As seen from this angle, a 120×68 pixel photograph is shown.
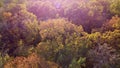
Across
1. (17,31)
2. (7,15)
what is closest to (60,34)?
(17,31)

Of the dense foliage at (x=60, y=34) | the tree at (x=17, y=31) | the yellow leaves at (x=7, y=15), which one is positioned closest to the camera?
the dense foliage at (x=60, y=34)

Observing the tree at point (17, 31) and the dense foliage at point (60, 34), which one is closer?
the dense foliage at point (60, 34)

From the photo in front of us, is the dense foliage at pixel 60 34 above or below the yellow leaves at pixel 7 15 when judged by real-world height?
below

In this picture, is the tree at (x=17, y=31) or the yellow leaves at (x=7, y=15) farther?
the yellow leaves at (x=7, y=15)

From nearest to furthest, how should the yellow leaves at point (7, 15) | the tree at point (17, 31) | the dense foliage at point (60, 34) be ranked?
the dense foliage at point (60, 34) < the tree at point (17, 31) < the yellow leaves at point (7, 15)

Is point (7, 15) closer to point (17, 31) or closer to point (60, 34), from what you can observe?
point (17, 31)

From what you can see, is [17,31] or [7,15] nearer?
[17,31]

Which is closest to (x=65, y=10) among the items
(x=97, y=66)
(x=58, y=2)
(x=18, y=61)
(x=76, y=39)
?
(x=58, y=2)

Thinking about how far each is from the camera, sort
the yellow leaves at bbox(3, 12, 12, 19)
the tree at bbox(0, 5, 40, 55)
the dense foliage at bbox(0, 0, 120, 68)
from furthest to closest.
→ the yellow leaves at bbox(3, 12, 12, 19) → the tree at bbox(0, 5, 40, 55) → the dense foliage at bbox(0, 0, 120, 68)
